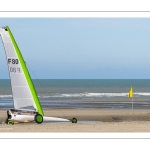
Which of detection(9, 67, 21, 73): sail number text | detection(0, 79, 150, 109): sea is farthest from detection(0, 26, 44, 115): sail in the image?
detection(0, 79, 150, 109): sea

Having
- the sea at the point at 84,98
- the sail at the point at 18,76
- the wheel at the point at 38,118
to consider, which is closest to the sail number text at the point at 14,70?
the sail at the point at 18,76

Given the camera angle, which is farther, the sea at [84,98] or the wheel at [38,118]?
the sea at [84,98]

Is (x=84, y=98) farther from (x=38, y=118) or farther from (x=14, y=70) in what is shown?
(x=14, y=70)

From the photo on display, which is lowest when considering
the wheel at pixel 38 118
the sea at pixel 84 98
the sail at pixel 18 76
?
the wheel at pixel 38 118

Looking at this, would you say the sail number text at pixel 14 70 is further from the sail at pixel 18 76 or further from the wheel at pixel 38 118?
the wheel at pixel 38 118

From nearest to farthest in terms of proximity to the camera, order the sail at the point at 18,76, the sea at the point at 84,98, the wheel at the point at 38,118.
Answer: the sail at the point at 18,76 → the wheel at the point at 38,118 → the sea at the point at 84,98

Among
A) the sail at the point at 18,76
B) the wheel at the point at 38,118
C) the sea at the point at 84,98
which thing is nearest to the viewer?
the sail at the point at 18,76

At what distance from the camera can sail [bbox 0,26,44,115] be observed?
18.8 meters

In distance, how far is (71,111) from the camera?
2766cm

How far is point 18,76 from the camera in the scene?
1902 centimetres

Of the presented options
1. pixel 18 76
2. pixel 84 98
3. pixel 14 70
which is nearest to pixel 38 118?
pixel 18 76

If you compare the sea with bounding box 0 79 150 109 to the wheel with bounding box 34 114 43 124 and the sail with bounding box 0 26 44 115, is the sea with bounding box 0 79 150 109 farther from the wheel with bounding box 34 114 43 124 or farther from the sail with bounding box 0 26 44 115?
the sail with bounding box 0 26 44 115

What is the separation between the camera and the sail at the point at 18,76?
741 inches

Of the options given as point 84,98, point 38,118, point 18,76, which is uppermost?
point 84,98
